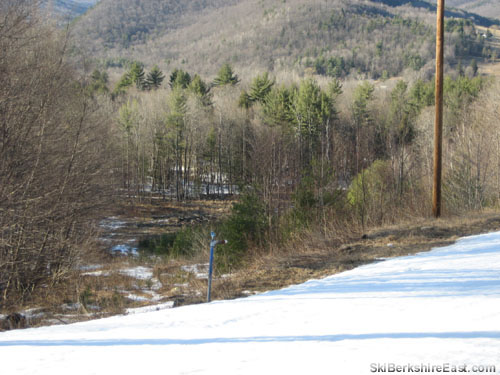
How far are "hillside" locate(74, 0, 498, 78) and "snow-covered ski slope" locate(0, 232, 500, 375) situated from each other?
114m

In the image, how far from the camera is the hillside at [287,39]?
130 metres

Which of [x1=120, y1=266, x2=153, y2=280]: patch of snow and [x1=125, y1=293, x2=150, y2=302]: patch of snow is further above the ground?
[x1=125, y1=293, x2=150, y2=302]: patch of snow

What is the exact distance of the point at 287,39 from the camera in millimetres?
153125

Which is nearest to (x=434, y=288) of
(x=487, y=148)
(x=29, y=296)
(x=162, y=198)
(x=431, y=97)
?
(x=29, y=296)

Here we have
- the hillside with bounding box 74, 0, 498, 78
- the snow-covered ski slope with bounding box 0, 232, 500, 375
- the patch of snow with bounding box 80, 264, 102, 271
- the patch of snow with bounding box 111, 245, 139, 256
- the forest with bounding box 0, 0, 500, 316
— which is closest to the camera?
the snow-covered ski slope with bounding box 0, 232, 500, 375

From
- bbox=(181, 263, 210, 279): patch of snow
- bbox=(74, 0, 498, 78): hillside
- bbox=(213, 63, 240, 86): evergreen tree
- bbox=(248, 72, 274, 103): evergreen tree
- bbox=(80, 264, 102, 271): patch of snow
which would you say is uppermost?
bbox=(74, 0, 498, 78): hillside

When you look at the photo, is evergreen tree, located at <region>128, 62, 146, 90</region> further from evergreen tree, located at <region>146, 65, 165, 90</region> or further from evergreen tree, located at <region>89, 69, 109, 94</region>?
evergreen tree, located at <region>89, 69, 109, 94</region>

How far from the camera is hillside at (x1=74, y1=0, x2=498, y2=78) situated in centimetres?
12962

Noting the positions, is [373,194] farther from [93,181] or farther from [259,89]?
[259,89]

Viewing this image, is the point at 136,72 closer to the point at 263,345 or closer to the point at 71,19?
the point at 71,19

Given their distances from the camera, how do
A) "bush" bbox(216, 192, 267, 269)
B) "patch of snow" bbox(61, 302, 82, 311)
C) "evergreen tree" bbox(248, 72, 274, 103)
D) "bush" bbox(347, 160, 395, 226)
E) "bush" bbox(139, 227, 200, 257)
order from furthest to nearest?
"evergreen tree" bbox(248, 72, 274, 103)
"bush" bbox(139, 227, 200, 257)
"bush" bbox(347, 160, 395, 226)
"bush" bbox(216, 192, 267, 269)
"patch of snow" bbox(61, 302, 82, 311)

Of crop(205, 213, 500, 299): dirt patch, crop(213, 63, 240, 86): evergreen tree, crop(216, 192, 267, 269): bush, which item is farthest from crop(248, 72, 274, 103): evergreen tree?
crop(205, 213, 500, 299): dirt patch

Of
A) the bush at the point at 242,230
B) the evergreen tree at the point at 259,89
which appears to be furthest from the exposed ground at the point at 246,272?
the evergreen tree at the point at 259,89

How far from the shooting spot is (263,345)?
4.07 m
